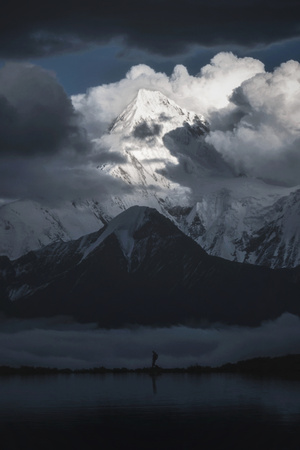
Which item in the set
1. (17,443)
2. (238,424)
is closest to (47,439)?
(17,443)

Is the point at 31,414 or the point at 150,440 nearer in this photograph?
the point at 150,440

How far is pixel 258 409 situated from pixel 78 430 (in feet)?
120

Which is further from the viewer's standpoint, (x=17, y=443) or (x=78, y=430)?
(x=78, y=430)

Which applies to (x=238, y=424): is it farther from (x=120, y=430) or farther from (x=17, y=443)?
(x=17, y=443)

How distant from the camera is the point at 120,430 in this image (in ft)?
529

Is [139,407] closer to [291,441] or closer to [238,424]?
[238,424]

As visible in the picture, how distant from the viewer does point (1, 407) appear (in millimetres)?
195000

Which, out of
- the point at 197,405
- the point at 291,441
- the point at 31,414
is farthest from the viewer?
the point at 197,405

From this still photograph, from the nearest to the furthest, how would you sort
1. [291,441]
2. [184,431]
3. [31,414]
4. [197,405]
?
1. [291,441]
2. [184,431]
3. [31,414]
4. [197,405]

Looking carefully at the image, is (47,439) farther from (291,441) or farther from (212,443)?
(291,441)

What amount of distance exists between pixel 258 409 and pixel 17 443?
163 feet

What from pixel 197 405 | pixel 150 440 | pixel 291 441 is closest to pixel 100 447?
pixel 150 440

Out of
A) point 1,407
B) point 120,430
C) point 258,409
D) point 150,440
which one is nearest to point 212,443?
point 150,440

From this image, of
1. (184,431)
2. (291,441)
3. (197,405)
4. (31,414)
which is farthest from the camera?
(197,405)
